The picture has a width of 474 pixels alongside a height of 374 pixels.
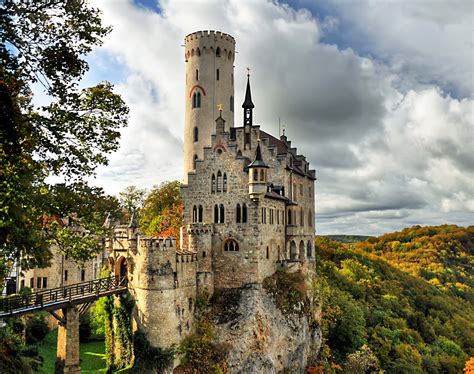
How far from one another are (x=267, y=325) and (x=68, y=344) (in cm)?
1498

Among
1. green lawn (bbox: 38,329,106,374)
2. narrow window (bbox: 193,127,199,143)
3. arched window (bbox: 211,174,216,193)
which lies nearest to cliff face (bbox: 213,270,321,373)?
arched window (bbox: 211,174,216,193)

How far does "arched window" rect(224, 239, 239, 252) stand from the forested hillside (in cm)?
1728

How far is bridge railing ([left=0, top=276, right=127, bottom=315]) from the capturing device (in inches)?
1022

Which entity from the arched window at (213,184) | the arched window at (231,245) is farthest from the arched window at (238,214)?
the arched window at (213,184)

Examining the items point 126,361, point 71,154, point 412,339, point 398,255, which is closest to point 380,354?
point 412,339

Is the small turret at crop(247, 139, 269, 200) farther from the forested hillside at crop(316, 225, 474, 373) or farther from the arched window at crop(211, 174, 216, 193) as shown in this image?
the forested hillside at crop(316, 225, 474, 373)

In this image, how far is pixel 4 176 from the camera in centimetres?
1509

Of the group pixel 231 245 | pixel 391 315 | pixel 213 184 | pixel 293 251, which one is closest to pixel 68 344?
pixel 231 245

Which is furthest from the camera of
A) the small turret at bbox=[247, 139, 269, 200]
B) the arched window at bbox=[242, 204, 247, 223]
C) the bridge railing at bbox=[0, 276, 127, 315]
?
→ the arched window at bbox=[242, 204, 247, 223]

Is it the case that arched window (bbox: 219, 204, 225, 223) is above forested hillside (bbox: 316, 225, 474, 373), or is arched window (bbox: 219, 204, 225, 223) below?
above

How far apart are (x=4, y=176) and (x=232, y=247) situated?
2282 cm

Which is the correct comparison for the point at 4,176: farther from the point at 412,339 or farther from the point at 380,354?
the point at 412,339

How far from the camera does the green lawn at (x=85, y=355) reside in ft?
116

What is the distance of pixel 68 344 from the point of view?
93.9 ft
